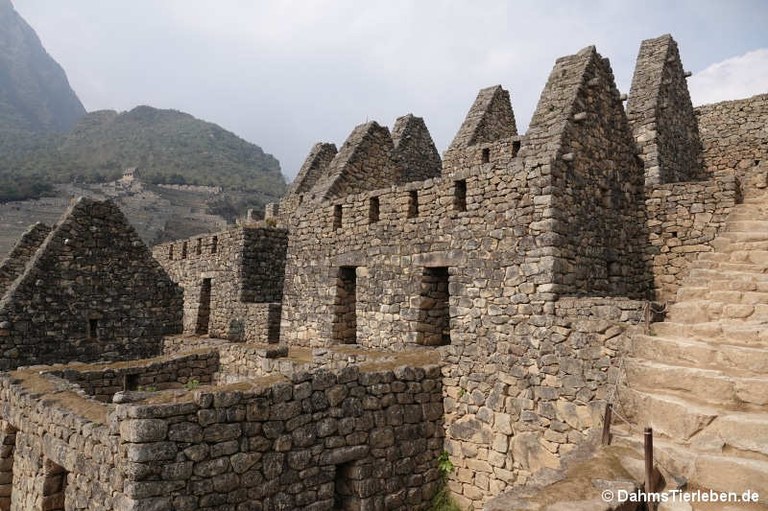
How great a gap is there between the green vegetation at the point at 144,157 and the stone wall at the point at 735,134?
46284mm

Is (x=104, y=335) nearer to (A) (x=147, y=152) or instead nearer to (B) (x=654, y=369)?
(B) (x=654, y=369)

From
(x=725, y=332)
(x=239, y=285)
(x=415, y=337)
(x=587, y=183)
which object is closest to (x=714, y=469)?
(x=725, y=332)

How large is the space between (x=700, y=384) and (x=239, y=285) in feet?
46.1

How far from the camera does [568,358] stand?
7508mm

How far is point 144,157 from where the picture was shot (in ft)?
247

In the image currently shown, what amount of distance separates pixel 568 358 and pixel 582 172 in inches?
132

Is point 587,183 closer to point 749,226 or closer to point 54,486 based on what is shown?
point 749,226

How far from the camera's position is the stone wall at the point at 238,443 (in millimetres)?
5816

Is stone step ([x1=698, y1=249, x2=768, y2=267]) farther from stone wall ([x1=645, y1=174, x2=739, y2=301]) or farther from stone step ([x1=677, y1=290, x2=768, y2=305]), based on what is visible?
stone wall ([x1=645, y1=174, x2=739, y2=301])

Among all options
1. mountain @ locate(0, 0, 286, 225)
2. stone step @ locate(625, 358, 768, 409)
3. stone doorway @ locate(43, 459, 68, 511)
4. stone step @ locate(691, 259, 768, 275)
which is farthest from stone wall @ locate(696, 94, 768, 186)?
mountain @ locate(0, 0, 286, 225)

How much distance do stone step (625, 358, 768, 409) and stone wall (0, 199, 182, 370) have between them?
12.6m

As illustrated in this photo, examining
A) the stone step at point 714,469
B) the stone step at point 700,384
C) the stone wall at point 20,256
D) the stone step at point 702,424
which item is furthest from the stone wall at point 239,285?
the stone step at point 714,469

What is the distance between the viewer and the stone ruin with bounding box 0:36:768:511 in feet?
20.2

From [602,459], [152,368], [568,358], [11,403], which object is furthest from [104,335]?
[602,459]
